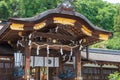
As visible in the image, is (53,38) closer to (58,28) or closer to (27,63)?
(58,28)

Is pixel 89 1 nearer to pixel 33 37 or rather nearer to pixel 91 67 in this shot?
pixel 91 67

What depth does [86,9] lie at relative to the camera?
46375mm

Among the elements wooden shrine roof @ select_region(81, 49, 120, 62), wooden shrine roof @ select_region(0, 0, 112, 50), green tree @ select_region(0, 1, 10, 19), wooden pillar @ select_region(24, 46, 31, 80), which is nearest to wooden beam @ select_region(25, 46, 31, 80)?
wooden pillar @ select_region(24, 46, 31, 80)

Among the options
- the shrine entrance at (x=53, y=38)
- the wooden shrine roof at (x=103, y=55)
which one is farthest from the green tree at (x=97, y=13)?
the shrine entrance at (x=53, y=38)

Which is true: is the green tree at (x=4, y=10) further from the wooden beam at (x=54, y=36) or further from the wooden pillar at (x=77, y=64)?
the wooden pillar at (x=77, y=64)

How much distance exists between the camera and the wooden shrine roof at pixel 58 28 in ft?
42.9

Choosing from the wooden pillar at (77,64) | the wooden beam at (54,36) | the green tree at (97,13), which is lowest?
the wooden pillar at (77,64)

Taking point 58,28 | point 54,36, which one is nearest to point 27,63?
point 54,36

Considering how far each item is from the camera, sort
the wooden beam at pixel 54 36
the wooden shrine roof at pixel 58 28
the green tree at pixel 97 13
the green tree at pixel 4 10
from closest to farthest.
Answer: the wooden shrine roof at pixel 58 28 < the wooden beam at pixel 54 36 < the green tree at pixel 4 10 < the green tree at pixel 97 13

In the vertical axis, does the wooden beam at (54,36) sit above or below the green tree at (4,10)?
below

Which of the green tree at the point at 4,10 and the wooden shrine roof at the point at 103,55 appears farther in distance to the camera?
the green tree at the point at 4,10

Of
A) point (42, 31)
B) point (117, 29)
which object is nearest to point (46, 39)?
point (42, 31)

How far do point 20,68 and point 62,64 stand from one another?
334 centimetres

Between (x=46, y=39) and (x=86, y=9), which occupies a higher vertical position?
(x=86, y=9)
